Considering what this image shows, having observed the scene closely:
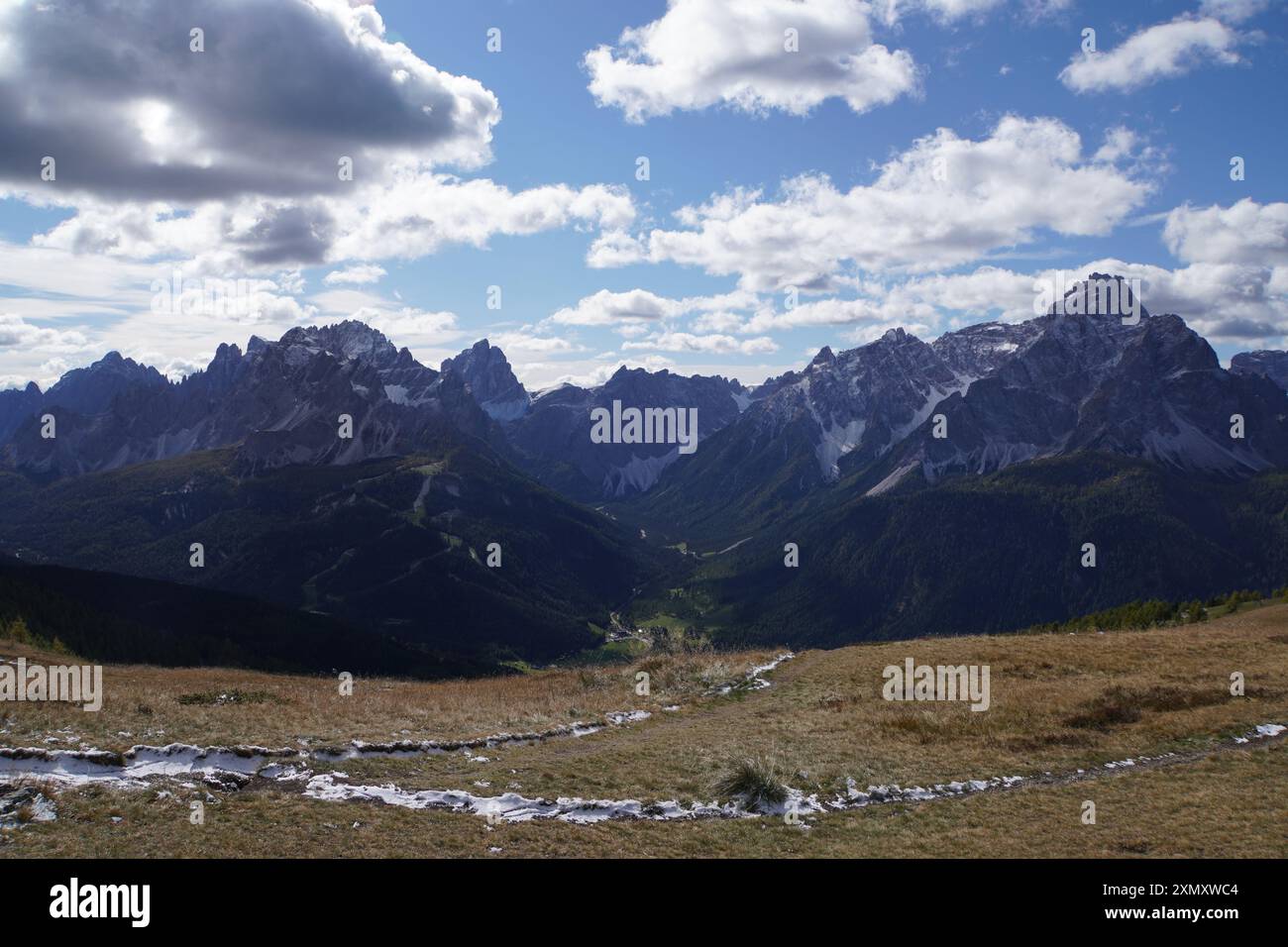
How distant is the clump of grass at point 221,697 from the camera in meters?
34.7

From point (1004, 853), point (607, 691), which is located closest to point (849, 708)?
point (607, 691)

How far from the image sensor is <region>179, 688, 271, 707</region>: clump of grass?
114 feet

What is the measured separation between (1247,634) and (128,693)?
6580cm

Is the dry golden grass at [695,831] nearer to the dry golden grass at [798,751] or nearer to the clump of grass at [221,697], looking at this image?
the dry golden grass at [798,751]

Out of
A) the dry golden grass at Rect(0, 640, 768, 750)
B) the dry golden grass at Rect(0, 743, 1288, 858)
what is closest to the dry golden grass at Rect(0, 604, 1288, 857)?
the dry golden grass at Rect(0, 743, 1288, 858)

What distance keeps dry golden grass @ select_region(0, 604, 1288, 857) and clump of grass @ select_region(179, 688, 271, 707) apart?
1052 millimetres

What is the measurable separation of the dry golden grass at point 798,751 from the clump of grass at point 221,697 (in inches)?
41.4

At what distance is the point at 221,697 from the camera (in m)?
36.1

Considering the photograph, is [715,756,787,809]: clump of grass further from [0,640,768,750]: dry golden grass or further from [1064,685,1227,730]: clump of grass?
[1064,685,1227,730]: clump of grass

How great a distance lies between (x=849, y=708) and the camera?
37.8 metres

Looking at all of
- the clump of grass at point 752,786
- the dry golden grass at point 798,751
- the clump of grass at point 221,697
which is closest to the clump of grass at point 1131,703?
the dry golden grass at point 798,751

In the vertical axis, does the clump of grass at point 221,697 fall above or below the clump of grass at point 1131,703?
above

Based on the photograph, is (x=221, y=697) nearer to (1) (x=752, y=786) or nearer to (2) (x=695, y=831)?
(2) (x=695, y=831)

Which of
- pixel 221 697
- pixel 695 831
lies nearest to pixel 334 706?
pixel 221 697
